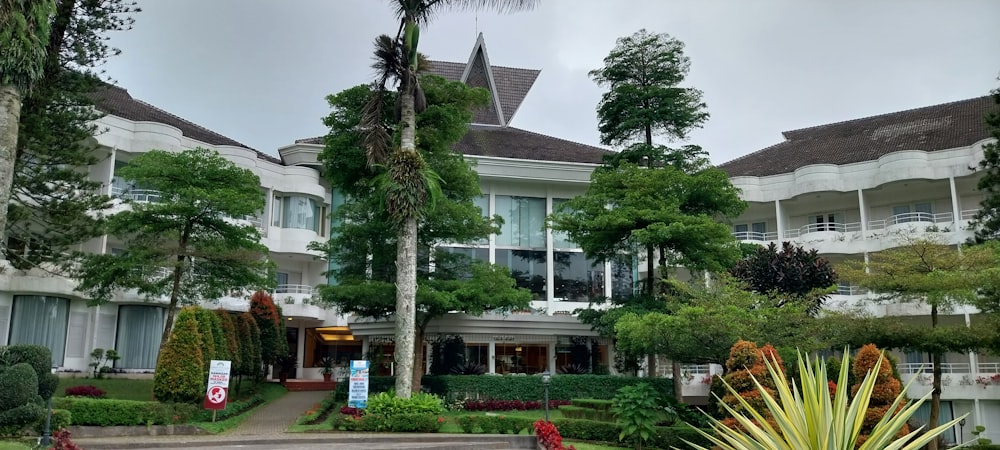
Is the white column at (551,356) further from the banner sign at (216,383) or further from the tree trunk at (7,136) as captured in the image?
the tree trunk at (7,136)

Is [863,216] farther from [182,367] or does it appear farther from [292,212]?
[182,367]

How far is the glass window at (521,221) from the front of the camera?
34.2 metres

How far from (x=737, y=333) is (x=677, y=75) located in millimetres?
13281

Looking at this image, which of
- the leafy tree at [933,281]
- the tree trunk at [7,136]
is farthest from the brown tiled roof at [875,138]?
the tree trunk at [7,136]

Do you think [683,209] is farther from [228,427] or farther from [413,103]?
[228,427]

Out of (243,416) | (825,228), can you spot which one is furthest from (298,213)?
(825,228)

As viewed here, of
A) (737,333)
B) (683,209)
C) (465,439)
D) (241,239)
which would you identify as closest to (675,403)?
(737,333)

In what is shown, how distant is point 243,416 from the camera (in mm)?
21344

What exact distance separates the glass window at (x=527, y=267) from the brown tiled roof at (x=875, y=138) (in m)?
10.9

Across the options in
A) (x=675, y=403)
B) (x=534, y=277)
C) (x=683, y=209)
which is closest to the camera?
(x=675, y=403)

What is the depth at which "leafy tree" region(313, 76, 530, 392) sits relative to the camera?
77.7 ft

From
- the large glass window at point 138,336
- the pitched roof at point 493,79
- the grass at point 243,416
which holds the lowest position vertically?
the grass at point 243,416

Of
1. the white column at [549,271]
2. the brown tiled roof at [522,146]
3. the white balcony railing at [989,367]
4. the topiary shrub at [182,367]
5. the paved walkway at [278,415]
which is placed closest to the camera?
the topiary shrub at [182,367]

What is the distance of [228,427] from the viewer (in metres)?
18.8
